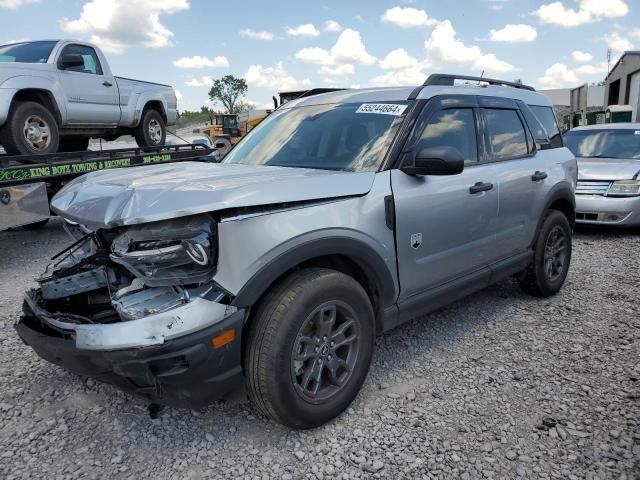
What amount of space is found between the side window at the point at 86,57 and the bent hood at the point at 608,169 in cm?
757

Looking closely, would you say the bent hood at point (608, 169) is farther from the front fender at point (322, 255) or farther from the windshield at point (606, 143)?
the front fender at point (322, 255)

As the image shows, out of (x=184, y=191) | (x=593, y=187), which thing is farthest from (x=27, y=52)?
(x=593, y=187)

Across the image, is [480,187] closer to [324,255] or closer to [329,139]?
[329,139]

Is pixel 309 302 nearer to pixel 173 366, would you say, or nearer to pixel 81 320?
pixel 173 366

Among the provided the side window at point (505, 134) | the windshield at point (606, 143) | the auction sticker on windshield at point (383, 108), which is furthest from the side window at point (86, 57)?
the windshield at point (606, 143)

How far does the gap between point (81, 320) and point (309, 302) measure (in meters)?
1.13

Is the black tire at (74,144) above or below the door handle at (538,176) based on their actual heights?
above

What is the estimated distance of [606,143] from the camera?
8.35 m

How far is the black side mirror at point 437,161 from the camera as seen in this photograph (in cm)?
288

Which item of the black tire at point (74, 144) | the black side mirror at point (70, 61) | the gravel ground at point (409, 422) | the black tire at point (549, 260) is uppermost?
the black side mirror at point (70, 61)

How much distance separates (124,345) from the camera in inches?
84.8

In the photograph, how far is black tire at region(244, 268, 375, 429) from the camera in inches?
94.7

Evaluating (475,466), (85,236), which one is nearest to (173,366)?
(85,236)

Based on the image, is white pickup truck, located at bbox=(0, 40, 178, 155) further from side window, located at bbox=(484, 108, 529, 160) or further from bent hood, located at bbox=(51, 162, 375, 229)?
side window, located at bbox=(484, 108, 529, 160)
